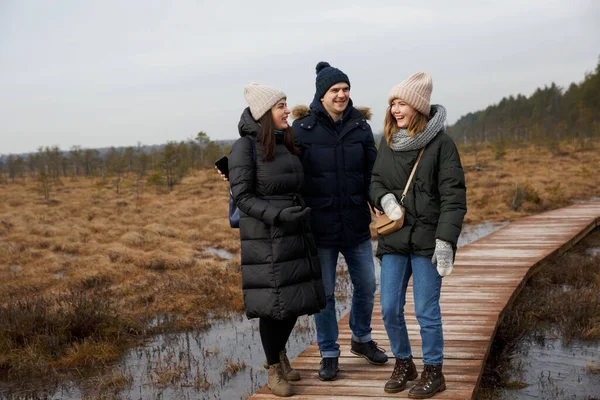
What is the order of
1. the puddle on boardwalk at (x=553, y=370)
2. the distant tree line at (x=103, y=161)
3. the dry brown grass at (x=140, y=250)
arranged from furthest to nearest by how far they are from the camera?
the distant tree line at (x=103, y=161) → the dry brown grass at (x=140, y=250) → the puddle on boardwalk at (x=553, y=370)

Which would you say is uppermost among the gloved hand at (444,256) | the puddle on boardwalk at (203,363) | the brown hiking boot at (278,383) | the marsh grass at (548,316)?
the gloved hand at (444,256)

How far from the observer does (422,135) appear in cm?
325

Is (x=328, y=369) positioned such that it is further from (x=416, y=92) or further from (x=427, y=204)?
(x=416, y=92)

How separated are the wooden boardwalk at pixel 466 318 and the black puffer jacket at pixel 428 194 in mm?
912

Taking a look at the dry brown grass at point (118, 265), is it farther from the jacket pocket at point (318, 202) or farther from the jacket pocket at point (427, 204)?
the jacket pocket at point (427, 204)

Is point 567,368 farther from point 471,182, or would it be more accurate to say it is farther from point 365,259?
point 471,182

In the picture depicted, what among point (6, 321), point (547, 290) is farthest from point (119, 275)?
point (547, 290)

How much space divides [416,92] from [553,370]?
10.2 feet

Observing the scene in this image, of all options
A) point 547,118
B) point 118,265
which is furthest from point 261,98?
point 547,118

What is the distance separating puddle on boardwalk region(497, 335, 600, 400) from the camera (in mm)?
4684

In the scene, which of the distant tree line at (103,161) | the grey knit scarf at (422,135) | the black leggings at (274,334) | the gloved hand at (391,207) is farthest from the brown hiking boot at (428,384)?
the distant tree line at (103,161)

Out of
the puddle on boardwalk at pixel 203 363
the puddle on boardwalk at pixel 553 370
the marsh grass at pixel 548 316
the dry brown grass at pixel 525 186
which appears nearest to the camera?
the puddle on boardwalk at pixel 553 370

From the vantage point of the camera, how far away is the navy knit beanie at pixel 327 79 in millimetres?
3551

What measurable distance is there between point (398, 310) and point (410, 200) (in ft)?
2.06
